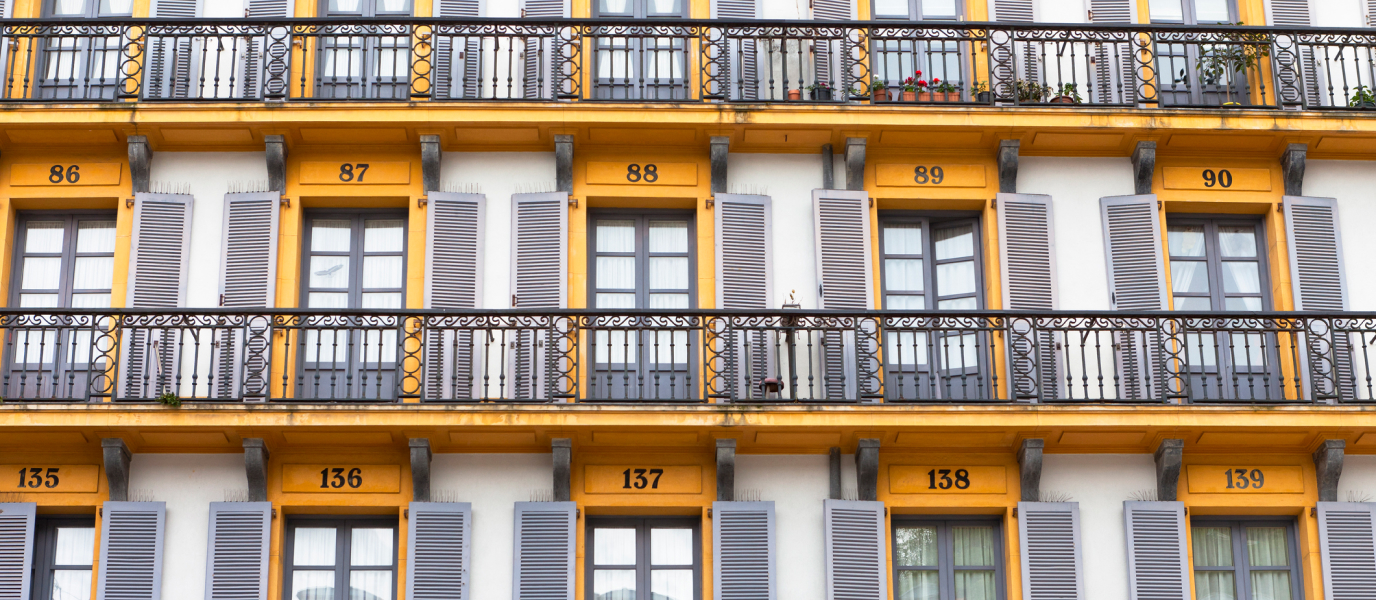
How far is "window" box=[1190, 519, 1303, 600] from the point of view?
1764 centimetres

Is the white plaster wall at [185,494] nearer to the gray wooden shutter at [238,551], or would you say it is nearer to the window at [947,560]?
the gray wooden shutter at [238,551]

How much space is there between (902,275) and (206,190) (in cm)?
648

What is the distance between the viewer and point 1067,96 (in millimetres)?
18984

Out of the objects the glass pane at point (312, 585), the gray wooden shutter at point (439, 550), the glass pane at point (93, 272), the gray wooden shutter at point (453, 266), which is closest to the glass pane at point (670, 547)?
the gray wooden shutter at point (439, 550)

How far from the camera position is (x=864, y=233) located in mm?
18531

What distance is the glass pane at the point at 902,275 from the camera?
18891 millimetres

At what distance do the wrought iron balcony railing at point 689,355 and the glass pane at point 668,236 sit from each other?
3.87ft

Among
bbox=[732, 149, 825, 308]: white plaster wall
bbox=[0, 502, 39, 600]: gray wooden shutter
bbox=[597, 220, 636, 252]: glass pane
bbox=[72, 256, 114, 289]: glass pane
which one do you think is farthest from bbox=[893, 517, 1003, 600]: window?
bbox=[72, 256, 114, 289]: glass pane

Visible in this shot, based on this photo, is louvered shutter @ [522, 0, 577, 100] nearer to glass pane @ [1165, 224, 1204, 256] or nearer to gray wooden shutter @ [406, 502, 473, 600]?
gray wooden shutter @ [406, 502, 473, 600]

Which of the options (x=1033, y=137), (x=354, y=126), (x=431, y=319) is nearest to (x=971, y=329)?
(x=1033, y=137)

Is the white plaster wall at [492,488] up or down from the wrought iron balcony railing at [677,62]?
down

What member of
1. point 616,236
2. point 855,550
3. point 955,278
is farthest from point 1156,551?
point 616,236

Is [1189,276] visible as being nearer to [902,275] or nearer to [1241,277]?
[1241,277]

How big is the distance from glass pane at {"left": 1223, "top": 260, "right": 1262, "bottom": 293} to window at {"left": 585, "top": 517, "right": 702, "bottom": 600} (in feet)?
18.2
